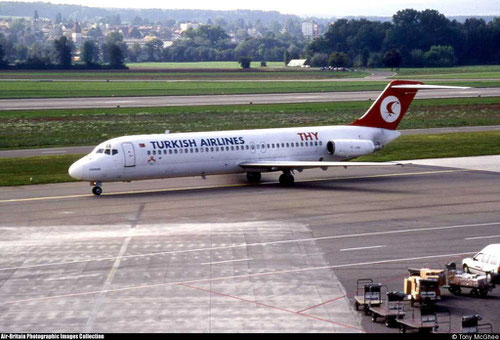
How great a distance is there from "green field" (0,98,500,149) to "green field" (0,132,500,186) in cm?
959

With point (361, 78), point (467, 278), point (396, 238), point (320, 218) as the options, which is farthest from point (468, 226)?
point (361, 78)

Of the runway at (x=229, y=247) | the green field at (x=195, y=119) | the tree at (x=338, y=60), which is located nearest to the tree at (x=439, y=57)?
the tree at (x=338, y=60)

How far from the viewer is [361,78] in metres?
157

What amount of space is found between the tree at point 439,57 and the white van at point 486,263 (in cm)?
16167

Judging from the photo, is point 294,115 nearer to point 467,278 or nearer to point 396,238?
point 396,238

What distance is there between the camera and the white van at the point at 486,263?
28578 mm

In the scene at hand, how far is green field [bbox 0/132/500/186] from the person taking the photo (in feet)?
173

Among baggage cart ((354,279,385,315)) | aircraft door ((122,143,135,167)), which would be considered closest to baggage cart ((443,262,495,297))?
baggage cart ((354,279,385,315))

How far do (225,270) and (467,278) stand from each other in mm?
8774

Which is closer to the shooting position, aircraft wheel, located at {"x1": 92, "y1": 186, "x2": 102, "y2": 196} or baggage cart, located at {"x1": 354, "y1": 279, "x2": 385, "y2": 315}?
baggage cart, located at {"x1": 354, "y1": 279, "x2": 385, "y2": 315}

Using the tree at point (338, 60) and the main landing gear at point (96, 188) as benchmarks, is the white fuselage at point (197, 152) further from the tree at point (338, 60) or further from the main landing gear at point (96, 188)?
the tree at point (338, 60)

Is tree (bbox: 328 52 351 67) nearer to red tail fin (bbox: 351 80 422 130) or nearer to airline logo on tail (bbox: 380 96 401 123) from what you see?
red tail fin (bbox: 351 80 422 130)

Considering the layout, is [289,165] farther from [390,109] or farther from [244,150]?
[390,109]

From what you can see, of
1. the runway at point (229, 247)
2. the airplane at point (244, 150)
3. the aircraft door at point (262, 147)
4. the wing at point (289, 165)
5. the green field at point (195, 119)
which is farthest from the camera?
the green field at point (195, 119)
